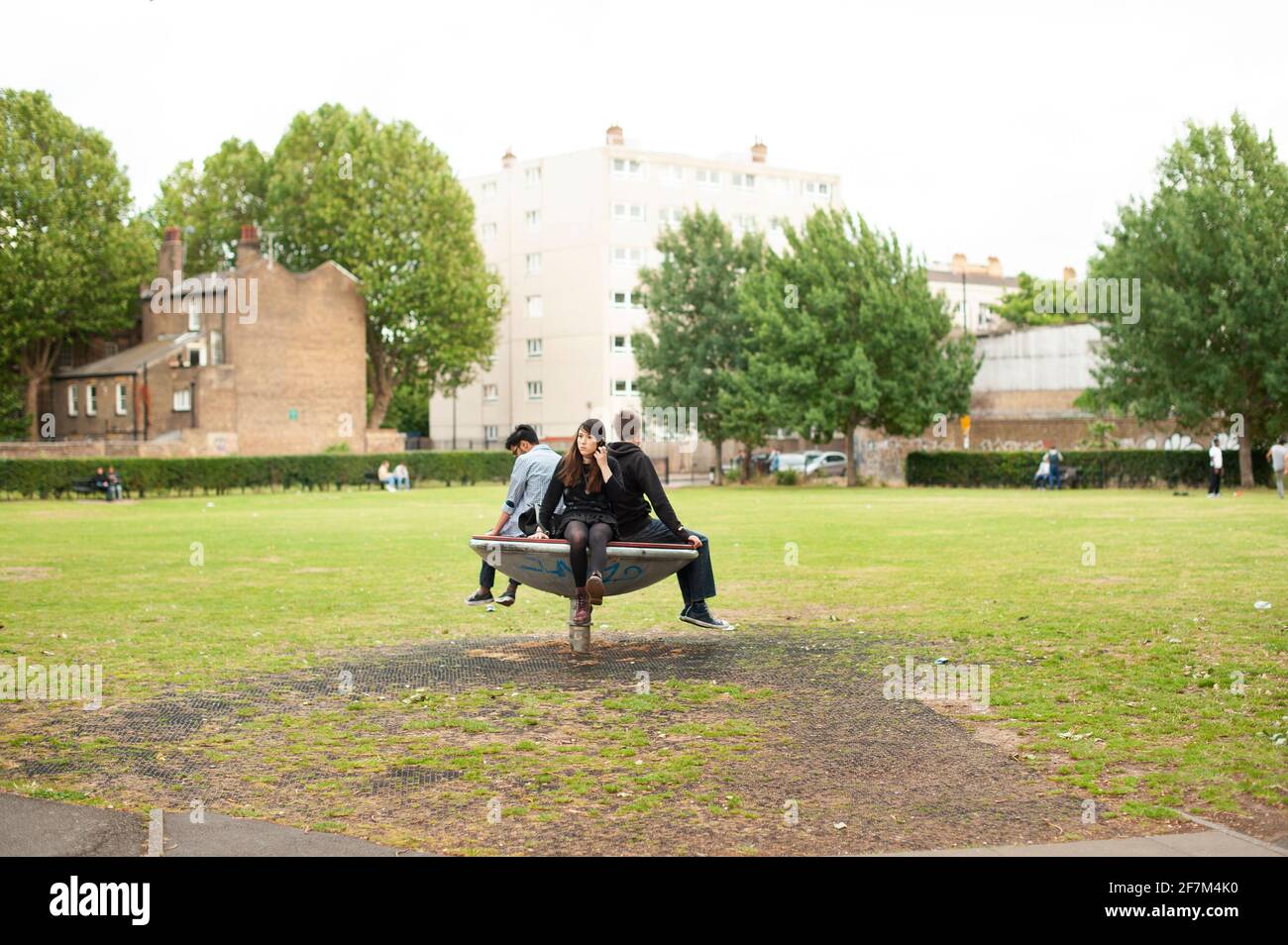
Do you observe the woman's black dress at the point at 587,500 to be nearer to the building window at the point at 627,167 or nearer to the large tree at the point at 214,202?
the large tree at the point at 214,202

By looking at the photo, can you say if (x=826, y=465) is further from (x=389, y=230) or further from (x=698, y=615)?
(x=698, y=615)

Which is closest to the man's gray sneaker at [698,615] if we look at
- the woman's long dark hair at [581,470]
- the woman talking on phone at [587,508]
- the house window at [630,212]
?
the woman talking on phone at [587,508]

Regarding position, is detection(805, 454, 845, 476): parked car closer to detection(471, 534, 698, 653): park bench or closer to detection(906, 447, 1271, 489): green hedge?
detection(906, 447, 1271, 489): green hedge

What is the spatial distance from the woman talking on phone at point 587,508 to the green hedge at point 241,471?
40.8 meters

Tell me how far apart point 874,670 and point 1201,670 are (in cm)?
247

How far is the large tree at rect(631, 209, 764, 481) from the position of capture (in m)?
63.5

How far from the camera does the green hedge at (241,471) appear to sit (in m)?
47.2

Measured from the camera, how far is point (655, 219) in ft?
299

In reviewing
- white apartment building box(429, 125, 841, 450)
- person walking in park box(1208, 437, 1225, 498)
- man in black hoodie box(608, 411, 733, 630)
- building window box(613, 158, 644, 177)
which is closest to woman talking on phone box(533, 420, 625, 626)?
man in black hoodie box(608, 411, 733, 630)

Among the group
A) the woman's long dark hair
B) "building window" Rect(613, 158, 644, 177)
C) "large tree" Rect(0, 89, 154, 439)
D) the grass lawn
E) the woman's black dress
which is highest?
"building window" Rect(613, 158, 644, 177)

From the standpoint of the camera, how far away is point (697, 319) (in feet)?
211

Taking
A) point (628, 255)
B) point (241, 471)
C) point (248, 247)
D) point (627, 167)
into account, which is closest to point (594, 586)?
point (241, 471)

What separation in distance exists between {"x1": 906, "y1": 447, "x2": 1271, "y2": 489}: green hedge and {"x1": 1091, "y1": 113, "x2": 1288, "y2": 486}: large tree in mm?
1232

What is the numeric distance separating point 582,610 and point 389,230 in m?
65.4
